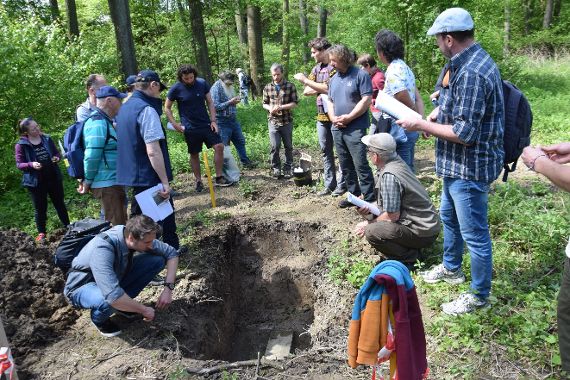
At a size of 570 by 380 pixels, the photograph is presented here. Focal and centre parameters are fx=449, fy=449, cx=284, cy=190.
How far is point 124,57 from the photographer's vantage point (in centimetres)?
1150

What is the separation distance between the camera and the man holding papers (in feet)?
14.6

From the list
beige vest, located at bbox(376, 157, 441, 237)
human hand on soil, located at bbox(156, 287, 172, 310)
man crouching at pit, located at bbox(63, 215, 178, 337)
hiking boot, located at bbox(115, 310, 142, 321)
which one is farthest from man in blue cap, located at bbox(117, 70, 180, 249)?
beige vest, located at bbox(376, 157, 441, 237)

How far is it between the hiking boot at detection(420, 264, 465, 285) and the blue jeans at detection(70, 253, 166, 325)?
264 centimetres

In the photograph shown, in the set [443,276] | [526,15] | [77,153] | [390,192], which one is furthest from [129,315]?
[526,15]

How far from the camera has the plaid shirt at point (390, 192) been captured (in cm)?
439

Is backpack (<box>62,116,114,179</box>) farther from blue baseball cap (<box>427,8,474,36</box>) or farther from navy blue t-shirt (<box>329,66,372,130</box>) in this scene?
blue baseball cap (<box>427,8,474,36</box>)

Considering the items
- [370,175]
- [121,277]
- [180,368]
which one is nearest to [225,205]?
[370,175]

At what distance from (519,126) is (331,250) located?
2675mm

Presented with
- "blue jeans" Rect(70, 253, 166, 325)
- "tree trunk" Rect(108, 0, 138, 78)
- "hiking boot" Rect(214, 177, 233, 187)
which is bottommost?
"blue jeans" Rect(70, 253, 166, 325)

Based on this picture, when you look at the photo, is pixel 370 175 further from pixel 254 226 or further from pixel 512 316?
pixel 512 316

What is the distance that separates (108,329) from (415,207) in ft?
10.5

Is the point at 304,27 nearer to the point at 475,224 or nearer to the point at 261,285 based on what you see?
the point at 261,285

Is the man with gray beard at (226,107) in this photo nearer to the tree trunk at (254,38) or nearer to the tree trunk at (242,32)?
the tree trunk at (254,38)

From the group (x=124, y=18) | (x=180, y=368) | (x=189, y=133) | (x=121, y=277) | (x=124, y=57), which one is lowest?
(x=180, y=368)
